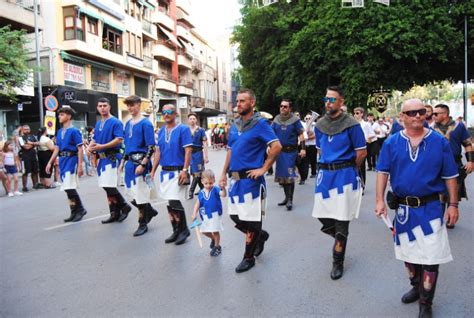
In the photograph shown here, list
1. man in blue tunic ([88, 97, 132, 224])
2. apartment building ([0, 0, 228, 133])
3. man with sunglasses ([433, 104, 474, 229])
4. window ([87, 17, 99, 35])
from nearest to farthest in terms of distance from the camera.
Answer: man with sunglasses ([433, 104, 474, 229])
man in blue tunic ([88, 97, 132, 224])
apartment building ([0, 0, 228, 133])
window ([87, 17, 99, 35])

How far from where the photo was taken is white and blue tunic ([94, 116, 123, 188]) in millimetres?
7156

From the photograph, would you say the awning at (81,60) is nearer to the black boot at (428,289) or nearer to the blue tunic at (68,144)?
the blue tunic at (68,144)

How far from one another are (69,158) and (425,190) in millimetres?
5963

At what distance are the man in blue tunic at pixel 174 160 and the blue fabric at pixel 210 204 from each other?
595 millimetres

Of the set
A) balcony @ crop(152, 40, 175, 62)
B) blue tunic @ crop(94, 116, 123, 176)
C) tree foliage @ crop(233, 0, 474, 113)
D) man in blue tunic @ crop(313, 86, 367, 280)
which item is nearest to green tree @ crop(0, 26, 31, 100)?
blue tunic @ crop(94, 116, 123, 176)

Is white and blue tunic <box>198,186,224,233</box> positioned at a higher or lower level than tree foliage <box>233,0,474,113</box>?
lower

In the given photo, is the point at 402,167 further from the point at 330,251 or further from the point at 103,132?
the point at 103,132

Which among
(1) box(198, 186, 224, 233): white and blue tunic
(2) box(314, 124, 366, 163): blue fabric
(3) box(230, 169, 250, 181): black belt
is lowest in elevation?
(1) box(198, 186, 224, 233): white and blue tunic

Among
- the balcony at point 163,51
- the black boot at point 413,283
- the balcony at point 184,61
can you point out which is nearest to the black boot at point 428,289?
the black boot at point 413,283

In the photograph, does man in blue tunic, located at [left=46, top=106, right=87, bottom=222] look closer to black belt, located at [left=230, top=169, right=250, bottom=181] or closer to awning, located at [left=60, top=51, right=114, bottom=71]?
black belt, located at [left=230, top=169, right=250, bottom=181]

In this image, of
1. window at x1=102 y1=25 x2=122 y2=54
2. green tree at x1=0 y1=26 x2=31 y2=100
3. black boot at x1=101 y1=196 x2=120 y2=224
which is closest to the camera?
black boot at x1=101 y1=196 x2=120 y2=224

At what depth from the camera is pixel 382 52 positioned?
23.5m

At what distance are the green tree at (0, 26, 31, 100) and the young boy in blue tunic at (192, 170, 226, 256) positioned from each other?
43.7 feet

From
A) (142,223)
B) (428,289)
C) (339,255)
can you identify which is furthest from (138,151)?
(428,289)
